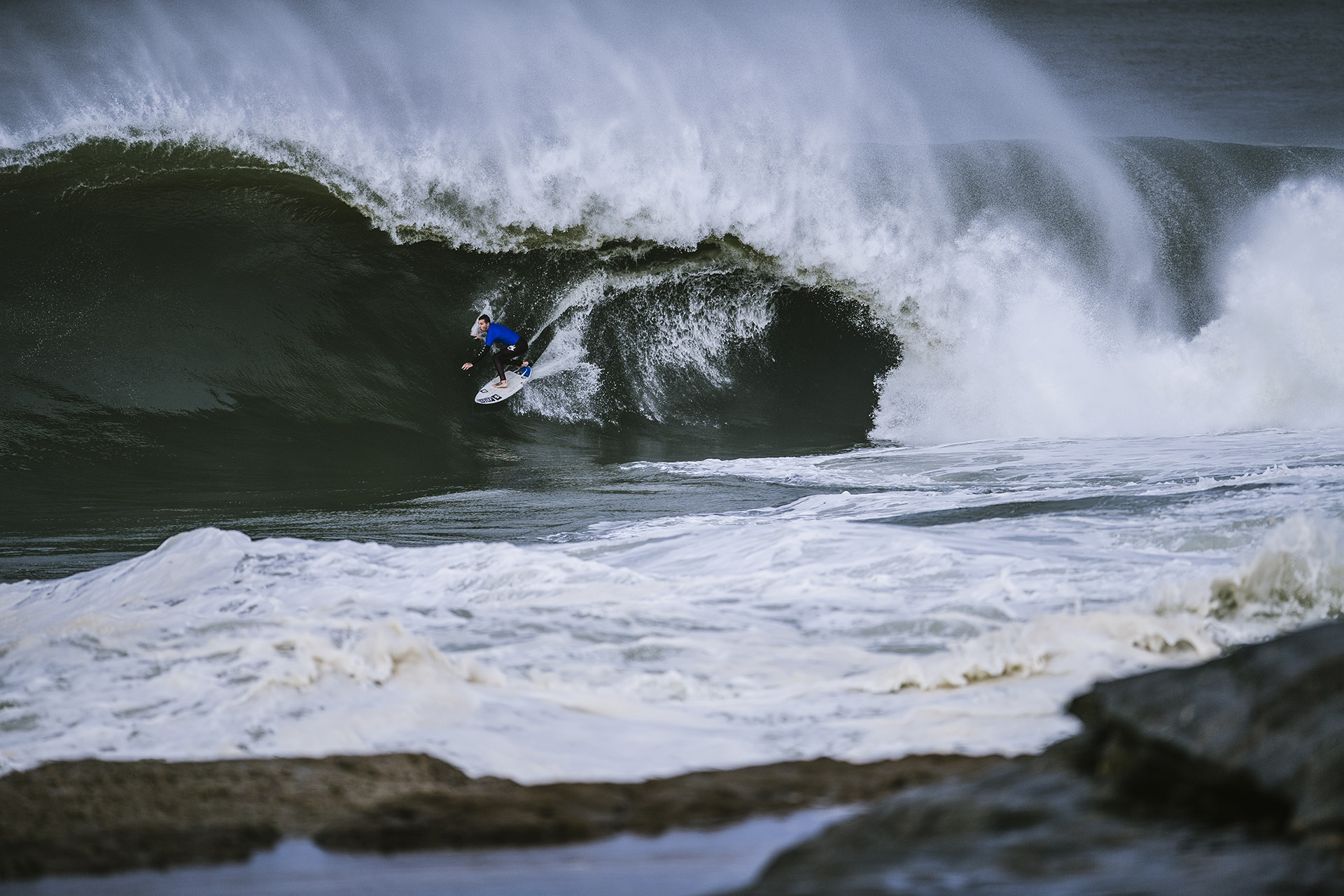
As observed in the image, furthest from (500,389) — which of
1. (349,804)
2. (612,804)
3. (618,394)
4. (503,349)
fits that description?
(612,804)

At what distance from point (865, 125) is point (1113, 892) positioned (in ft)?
43.6

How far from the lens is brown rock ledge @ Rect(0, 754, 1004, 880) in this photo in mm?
2125

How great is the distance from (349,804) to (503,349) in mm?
8148

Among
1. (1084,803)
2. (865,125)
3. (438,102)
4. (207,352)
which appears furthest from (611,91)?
(1084,803)

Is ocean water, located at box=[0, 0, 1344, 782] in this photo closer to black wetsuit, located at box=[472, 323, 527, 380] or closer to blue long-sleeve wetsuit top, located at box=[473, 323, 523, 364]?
black wetsuit, located at box=[472, 323, 527, 380]

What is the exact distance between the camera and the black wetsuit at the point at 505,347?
10109 millimetres

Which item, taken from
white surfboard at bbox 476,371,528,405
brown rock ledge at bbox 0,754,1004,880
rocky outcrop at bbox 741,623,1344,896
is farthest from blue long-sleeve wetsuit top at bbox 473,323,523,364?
rocky outcrop at bbox 741,623,1344,896

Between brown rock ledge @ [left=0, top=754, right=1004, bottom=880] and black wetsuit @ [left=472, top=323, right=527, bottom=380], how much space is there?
7676mm

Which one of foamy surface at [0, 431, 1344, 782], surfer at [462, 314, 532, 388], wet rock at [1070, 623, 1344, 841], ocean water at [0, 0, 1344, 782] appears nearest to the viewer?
wet rock at [1070, 623, 1344, 841]

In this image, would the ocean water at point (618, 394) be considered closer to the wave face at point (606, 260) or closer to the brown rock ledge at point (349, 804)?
the wave face at point (606, 260)

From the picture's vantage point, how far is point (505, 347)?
33.6 feet

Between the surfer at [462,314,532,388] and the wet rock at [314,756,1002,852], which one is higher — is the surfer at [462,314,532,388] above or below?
above

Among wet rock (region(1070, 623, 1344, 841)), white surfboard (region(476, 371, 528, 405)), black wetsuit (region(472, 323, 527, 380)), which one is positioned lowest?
wet rock (region(1070, 623, 1344, 841))

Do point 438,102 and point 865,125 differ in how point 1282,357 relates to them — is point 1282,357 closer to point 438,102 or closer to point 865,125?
point 865,125
